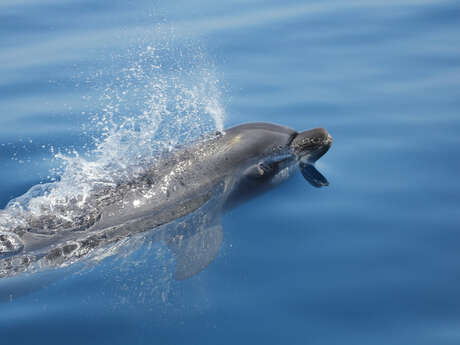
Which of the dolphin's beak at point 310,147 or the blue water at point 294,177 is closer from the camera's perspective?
the blue water at point 294,177

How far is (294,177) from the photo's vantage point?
29.3 feet

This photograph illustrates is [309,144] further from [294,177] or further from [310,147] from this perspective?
[294,177]

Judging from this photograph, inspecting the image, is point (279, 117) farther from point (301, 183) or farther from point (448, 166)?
point (448, 166)

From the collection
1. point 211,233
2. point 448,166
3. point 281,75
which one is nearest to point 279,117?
point 281,75

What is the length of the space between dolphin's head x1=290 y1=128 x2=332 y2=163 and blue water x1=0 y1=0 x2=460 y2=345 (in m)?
0.38

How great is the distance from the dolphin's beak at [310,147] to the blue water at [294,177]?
23cm

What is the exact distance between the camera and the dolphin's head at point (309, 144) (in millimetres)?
8992

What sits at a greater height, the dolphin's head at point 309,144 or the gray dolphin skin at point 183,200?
the dolphin's head at point 309,144

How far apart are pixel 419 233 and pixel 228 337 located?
304 cm

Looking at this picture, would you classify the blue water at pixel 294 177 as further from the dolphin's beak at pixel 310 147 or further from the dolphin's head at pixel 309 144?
the dolphin's head at pixel 309 144

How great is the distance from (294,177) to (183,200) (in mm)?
1734

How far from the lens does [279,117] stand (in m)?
10.9

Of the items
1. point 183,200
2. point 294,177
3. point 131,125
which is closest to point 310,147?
point 294,177

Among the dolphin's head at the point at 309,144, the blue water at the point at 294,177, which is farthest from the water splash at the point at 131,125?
the dolphin's head at the point at 309,144
